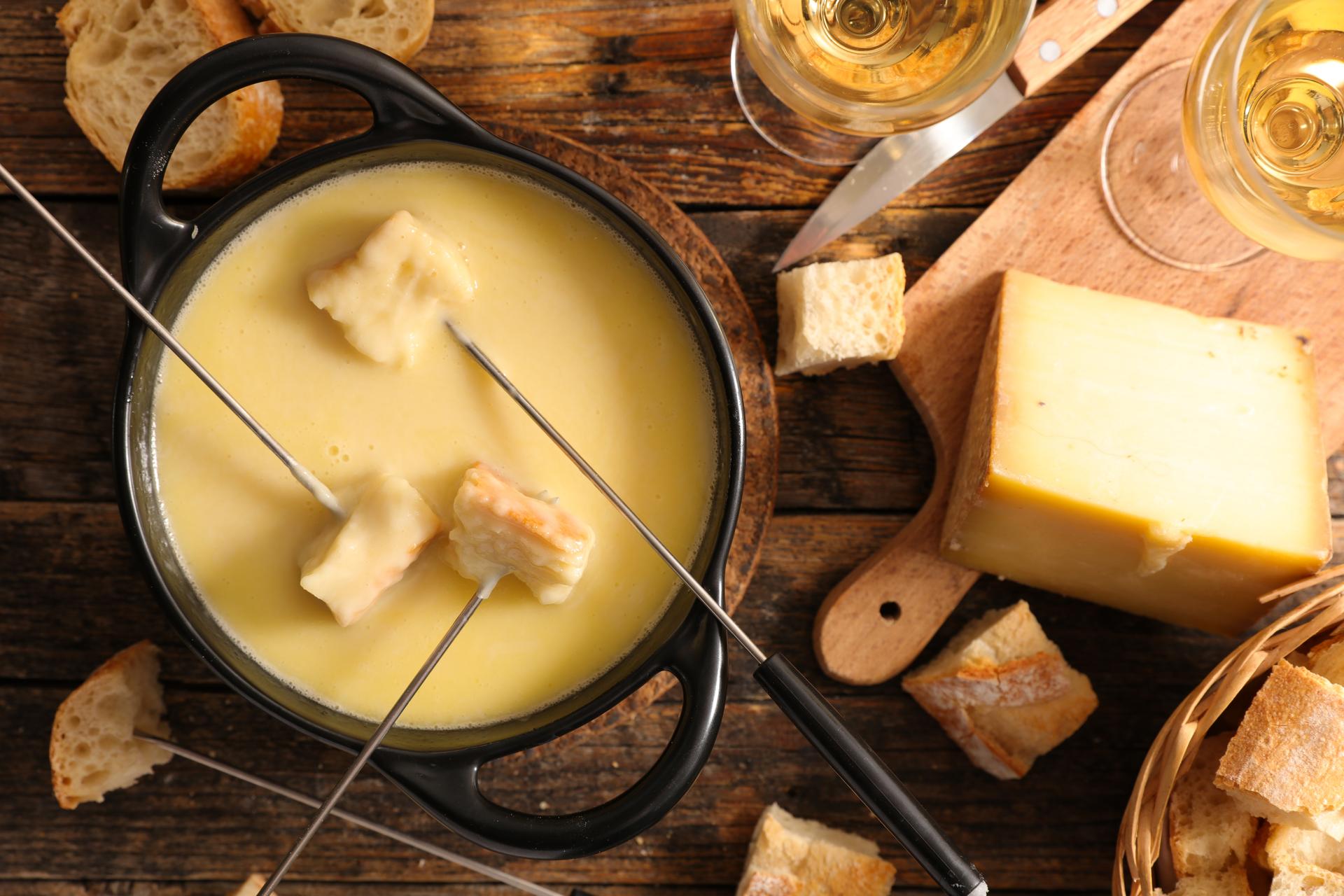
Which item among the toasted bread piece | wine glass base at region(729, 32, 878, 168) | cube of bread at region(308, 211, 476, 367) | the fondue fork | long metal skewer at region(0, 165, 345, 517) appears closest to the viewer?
long metal skewer at region(0, 165, 345, 517)

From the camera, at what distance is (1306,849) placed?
1183 millimetres

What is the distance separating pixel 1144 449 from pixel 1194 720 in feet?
1.07

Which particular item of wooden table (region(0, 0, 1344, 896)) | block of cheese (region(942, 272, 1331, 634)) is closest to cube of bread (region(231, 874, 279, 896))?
wooden table (region(0, 0, 1344, 896))

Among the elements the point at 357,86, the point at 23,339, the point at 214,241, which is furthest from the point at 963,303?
the point at 23,339

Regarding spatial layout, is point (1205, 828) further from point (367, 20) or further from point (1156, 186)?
point (367, 20)

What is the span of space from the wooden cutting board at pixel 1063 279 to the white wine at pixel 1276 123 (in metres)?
0.12

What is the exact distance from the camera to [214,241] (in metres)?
1.11

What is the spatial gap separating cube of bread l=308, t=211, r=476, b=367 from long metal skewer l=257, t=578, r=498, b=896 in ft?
0.93

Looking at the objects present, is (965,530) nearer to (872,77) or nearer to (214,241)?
(872,77)

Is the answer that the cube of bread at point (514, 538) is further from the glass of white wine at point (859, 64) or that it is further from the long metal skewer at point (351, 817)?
the glass of white wine at point (859, 64)

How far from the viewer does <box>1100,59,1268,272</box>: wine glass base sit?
1.30 meters

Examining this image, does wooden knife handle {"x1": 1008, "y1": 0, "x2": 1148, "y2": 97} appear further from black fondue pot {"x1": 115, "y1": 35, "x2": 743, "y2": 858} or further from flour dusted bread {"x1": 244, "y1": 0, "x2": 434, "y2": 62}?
flour dusted bread {"x1": 244, "y1": 0, "x2": 434, "y2": 62}

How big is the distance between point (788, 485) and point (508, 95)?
0.64 metres

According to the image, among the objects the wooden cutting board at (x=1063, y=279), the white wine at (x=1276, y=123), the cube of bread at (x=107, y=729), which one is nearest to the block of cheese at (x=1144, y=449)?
the wooden cutting board at (x=1063, y=279)
